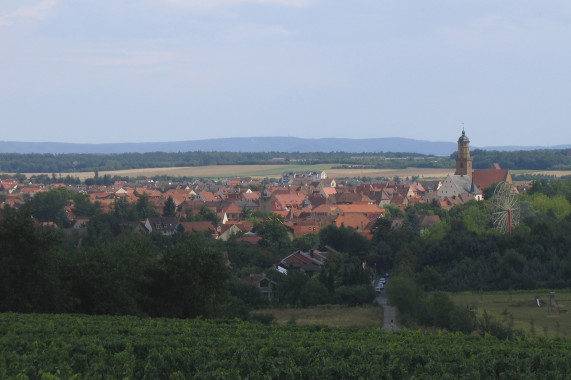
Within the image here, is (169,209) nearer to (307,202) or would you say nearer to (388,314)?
(307,202)

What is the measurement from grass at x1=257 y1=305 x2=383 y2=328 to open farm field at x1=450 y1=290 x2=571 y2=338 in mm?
4448

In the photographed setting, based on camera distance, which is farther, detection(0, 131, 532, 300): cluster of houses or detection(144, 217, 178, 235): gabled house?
detection(144, 217, 178, 235): gabled house

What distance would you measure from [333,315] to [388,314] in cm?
245

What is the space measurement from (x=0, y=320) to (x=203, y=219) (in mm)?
65619

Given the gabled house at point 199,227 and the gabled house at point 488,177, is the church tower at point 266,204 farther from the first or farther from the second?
the gabled house at point 488,177

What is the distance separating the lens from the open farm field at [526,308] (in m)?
35.6

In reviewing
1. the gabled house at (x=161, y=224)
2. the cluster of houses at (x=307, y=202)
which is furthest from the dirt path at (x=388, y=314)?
the gabled house at (x=161, y=224)

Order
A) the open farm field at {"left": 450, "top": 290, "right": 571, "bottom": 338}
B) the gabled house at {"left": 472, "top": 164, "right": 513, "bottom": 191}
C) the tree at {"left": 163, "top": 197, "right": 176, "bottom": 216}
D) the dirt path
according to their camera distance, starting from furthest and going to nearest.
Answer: the gabled house at {"left": 472, "top": 164, "right": 513, "bottom": 191} → the tree at {"left": 163, "top": 197, "right": 176, "bottom": 216} → the dirt path → the open farm field at {"left": 450, "top": 290, "right": 571, "bottom": 338}

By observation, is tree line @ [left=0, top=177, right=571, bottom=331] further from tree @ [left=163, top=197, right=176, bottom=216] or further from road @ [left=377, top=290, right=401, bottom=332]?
road @ [left=377, top=290, right=401, bottom=332]

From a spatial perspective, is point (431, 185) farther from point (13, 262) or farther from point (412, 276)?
point (13, 262)

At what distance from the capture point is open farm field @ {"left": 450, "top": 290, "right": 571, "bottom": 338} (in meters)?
35.6

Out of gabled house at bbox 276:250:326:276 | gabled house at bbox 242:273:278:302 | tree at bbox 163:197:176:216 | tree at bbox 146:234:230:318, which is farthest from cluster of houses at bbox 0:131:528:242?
tree at bbox 146:234:230:318

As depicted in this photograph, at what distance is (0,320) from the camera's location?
2170cm

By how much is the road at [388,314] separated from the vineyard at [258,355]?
14.8m
